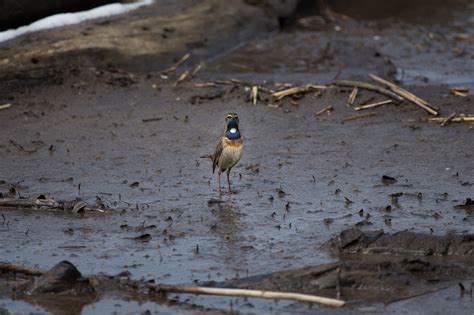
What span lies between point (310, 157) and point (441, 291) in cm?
383

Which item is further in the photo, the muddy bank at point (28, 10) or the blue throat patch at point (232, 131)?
the muddy bank at point (28, 10)

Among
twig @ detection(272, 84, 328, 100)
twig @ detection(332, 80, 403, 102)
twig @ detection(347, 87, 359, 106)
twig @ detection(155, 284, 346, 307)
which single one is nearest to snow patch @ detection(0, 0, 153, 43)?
twig @ detection(272, 84, 328, 100)

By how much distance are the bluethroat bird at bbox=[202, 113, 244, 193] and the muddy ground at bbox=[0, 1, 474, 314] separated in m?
0.26

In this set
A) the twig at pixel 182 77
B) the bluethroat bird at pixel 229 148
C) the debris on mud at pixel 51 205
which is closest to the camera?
the debris on mud at pixel 51 205

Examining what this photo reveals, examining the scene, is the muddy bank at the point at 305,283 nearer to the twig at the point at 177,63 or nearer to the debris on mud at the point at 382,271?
the debris on mud at the point at 382,271

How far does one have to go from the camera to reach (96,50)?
14227mm

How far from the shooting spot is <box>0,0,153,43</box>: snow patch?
13914 millimetres

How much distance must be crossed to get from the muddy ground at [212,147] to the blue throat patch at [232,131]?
536 mm

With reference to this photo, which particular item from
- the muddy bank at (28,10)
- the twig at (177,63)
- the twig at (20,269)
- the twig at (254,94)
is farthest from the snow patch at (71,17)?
the twig at (20,269)

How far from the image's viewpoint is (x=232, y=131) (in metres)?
10.4

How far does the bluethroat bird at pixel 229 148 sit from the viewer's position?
33.7ft

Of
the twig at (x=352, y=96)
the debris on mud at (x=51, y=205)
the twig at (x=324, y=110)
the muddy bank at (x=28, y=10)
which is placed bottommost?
the twig at (x=324, y=110)

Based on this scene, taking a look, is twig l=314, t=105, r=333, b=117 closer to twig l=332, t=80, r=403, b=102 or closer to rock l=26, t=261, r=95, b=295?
twig l=332, t=80, r=403, b=102

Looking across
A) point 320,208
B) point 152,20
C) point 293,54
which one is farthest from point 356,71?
point 320,208
